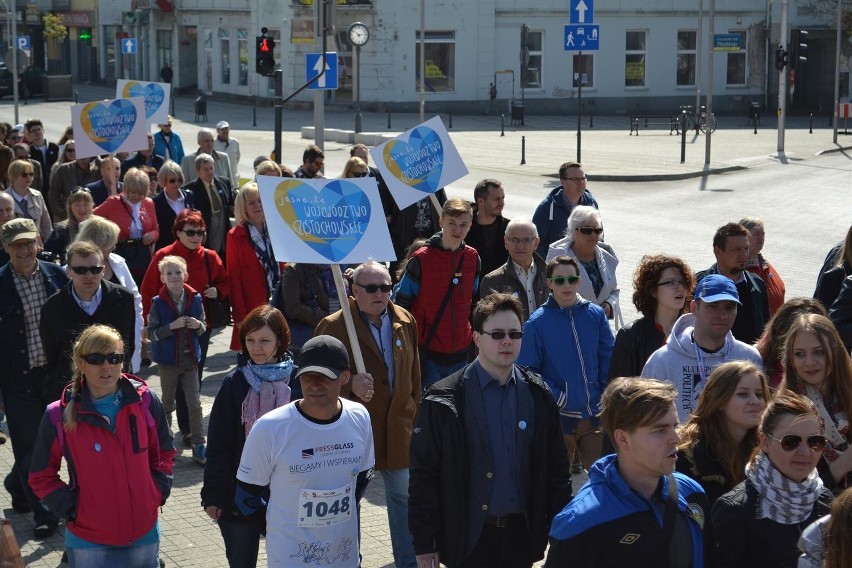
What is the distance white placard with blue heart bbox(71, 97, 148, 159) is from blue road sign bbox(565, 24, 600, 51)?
13102 mm

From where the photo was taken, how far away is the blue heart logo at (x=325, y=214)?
7.55 metres

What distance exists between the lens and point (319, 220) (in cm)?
757

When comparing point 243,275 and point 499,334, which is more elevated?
point 499,334

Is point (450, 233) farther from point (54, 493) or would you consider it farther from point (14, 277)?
point (54, 493)

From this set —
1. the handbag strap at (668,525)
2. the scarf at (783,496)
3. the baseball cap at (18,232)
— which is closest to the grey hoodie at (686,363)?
the scarf at (783,496)

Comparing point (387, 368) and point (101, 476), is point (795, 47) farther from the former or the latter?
point (101, 476)

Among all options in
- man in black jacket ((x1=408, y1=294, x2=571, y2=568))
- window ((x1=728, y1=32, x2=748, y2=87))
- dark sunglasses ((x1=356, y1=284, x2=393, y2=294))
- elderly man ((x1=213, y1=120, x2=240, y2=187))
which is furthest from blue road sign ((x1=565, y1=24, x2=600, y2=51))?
window ((x1=728, y1=32, x2=748, y2=87))

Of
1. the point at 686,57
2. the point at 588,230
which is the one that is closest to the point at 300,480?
the point at 588,230

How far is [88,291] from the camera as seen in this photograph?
782 centimetres

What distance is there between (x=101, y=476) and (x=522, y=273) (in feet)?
12.3

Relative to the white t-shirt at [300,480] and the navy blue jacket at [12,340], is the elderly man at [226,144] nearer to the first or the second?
the navy blue jacket at [12,340]

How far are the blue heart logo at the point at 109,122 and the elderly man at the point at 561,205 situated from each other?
18.6ft

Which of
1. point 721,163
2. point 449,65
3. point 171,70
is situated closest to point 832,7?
point 449,65

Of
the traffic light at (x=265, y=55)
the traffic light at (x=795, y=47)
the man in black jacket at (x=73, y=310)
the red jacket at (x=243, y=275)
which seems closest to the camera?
the man in black jacket at (x=73, y=310)
